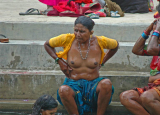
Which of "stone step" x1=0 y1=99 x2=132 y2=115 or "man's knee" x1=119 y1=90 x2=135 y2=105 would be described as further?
"stone step" x1=0 y1=99 x2=132 y2=115

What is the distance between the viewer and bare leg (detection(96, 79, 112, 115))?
4.70m

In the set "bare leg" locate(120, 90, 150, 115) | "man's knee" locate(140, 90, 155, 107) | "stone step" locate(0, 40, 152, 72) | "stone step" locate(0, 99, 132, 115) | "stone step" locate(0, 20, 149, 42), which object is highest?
"stone step" locate(0, 20, 149, 42)

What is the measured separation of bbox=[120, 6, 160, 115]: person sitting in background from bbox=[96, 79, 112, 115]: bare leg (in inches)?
9.7

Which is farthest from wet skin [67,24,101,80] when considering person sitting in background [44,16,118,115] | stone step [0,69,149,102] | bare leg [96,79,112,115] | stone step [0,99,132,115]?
stone step [0,99,132,115]

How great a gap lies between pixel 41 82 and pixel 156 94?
1.95 meters

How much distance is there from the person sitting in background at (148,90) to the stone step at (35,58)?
2.29ft

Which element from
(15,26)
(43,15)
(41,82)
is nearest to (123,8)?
(43,15)

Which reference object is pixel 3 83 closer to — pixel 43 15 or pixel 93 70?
pixel 93 70

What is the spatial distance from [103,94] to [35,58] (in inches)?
62.3

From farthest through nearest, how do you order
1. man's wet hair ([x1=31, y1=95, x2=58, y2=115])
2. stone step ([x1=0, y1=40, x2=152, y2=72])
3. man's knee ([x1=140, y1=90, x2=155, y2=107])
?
1. stone step ([x1=0, y1=40, x2=152, y2=72])
2. man's knee ([x1=140, y1=90, x2=155, y2=107])
3. man's wet hair ([x1=31, y1=95, x2=58, y2=115])

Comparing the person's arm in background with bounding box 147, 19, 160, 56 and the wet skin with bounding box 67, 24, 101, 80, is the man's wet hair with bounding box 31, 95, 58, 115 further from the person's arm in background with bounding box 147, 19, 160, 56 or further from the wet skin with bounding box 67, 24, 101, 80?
the person's arm in background with bounding box 147, 19, 160, 56

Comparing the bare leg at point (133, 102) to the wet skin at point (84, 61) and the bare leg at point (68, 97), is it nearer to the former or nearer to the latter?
the wet skin at point (84, 61)

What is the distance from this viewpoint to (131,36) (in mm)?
6199

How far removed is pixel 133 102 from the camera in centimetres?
473
